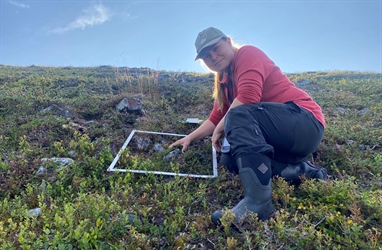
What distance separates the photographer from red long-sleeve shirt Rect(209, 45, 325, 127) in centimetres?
313

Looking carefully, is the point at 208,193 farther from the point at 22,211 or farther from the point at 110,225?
the point at 22,211

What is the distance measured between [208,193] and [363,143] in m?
3.15

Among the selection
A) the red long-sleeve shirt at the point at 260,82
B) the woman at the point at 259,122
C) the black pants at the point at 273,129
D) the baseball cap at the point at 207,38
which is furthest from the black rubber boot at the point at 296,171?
the baseball cap at the point at 207,38

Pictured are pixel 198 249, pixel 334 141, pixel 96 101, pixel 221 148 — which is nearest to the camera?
pixel 198 249

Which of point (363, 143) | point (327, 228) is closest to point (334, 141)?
point (363, 143)

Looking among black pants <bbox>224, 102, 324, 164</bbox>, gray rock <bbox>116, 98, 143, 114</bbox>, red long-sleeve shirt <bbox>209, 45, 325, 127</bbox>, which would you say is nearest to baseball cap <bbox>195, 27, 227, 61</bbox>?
red long-sleeve shirt <bbox>209, 45, 325, 127</bbox>

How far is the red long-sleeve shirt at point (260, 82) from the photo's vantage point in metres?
3.13

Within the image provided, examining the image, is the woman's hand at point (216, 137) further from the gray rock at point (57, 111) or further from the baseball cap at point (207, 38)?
the gray rock at point (57, 111)

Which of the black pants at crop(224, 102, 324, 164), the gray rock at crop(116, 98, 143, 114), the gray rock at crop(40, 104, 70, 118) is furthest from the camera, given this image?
the gray rock at crop(116, 98, 143, 114)

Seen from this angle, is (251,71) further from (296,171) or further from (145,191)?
(145,191)

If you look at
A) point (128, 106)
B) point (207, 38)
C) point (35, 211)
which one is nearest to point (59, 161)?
point (35, 211)

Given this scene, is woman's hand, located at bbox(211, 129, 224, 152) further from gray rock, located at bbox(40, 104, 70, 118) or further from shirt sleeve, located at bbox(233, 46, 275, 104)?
gray rock, located at bbox(40, 104, 70, 118)

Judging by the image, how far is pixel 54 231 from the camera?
2461mm

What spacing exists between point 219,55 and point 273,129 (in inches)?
44.2
